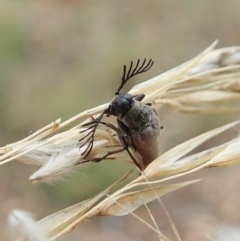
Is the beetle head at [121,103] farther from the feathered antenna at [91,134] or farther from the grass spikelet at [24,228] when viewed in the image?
the grass spikelet at [24,228]

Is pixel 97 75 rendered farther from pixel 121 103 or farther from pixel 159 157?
pixel 159 157

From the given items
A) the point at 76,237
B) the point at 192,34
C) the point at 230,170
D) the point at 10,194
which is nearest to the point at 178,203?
the point at 230,170

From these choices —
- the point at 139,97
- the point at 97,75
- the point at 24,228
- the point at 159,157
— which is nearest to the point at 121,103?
the point at 139,97

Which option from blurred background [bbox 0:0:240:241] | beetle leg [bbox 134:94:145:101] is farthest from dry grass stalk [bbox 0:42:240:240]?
blurred background [bbox 0:0:240:241]

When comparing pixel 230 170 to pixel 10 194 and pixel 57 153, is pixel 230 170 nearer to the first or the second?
pixel 10 194

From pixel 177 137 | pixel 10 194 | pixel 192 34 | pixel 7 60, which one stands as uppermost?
pixel 7 60

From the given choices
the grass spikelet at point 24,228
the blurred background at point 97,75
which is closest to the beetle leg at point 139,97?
the grass spikelet at point 24,228
